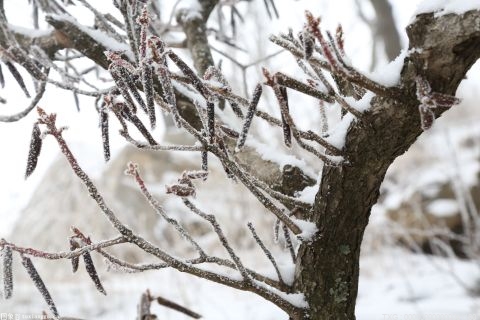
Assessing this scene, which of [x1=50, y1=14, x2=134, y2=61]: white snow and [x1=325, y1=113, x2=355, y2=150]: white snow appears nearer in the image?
[x1=325, y1=113, x2=355, y2=150]: white snow

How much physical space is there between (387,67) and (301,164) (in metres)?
0.40

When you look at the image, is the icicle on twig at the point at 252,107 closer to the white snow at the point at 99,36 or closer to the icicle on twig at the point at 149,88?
the icicle on twig at the point at 149,88

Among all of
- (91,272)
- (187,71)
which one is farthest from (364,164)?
(91,272)

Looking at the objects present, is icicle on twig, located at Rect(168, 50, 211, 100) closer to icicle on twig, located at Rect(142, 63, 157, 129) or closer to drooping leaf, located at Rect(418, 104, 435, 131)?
icicle on twig, located at Rect(142, 63, 157, 129)

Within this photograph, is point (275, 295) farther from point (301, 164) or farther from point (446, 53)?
point (446, 53)

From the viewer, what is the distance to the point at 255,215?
14.7ft

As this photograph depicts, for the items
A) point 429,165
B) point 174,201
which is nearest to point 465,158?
point 429,165

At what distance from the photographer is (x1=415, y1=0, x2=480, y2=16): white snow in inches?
20.6

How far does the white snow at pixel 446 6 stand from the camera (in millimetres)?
522

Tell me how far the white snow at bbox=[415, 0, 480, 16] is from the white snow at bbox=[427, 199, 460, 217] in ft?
16.7

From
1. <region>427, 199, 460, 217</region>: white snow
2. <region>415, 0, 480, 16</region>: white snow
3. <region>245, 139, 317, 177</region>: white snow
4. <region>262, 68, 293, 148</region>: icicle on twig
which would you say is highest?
<region>427, 199, 460, 217</region>: white snow

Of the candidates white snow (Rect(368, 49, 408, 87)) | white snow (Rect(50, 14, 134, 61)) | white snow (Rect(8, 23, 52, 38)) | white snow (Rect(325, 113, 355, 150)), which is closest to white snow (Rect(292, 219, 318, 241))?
white snow (Rect(325, 113, 355, 150))

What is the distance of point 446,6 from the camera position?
544 mm

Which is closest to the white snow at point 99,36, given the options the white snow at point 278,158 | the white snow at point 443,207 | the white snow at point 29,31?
the white snow at point 29,31
